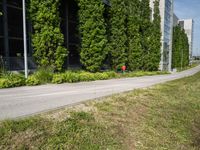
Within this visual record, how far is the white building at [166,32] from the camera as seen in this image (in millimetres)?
55562

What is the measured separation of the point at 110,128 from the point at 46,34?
12017mm

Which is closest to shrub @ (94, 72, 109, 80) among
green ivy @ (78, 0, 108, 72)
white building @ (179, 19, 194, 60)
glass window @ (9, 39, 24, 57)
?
green ivy @ (78, 0, 108, 72)

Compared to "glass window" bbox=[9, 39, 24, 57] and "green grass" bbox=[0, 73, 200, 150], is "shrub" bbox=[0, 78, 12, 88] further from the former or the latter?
"glass window" bbox=[9, 39, 24, 57]

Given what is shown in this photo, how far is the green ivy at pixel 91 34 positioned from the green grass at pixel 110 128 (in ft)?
39.9

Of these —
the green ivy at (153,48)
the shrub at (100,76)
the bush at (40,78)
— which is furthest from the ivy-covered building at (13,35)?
the green ivy at (153,48)

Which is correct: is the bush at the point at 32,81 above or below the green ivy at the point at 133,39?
below

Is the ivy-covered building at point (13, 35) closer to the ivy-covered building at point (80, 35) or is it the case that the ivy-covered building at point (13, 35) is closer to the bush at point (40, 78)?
the ivy-covered building at point (80, 35)

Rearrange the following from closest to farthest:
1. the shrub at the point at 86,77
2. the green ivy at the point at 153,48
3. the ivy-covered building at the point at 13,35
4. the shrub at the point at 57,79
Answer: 1. the shrub at the point at 57,79
2. the shrub at the point at 86,77
3. the ivy-covered building at the point at 13,35
4. the green ivy at the point at 153,48

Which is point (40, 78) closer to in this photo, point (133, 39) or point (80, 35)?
point (80, 35)

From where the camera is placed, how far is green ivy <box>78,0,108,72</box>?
22.1m

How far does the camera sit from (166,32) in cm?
5953

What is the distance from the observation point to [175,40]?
64.3m

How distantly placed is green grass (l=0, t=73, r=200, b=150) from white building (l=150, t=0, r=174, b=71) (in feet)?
151

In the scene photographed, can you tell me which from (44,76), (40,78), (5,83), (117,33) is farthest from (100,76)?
(117,33)
